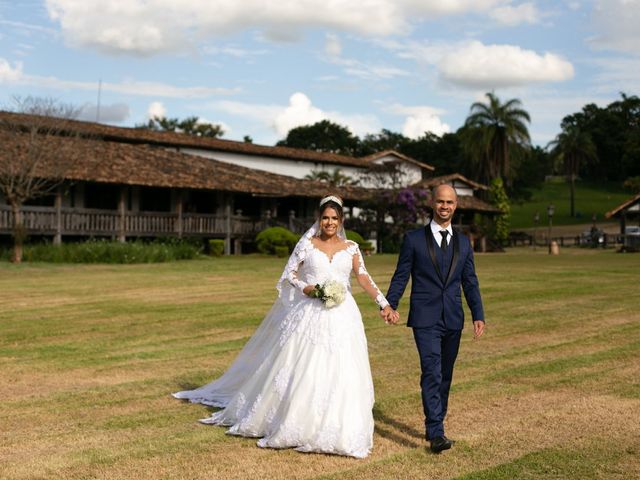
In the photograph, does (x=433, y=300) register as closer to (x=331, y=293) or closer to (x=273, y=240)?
(x=331, y=293)

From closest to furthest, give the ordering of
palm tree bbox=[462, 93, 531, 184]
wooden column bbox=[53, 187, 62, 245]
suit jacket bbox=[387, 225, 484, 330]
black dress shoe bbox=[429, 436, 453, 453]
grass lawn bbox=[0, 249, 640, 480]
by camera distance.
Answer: grass lawn bbox=[0, 249, 640, 480] → black dress shoe bbox=[429, 436, 453, 453] → suit jacket bbox=[387, 225, 484, 330] → wooden column bbox=[53, 187, 62, 245] → palm tree bbox=[462, 93, 531, 184]

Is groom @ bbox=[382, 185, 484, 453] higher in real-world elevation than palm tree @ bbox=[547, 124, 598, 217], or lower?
lower

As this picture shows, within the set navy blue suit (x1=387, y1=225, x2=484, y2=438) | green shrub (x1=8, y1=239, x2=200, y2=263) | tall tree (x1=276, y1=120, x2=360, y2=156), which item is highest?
tall tree (x1=276, y1=120, x2=360, y2=156)

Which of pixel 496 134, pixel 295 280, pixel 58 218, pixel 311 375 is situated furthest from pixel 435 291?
pixel 496 134

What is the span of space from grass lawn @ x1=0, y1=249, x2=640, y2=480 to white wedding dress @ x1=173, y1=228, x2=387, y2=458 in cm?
19

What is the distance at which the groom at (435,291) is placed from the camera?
658 cm

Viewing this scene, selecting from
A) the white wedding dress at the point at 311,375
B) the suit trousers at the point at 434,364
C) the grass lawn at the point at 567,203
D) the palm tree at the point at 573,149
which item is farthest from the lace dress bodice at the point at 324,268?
the palm tree at the point at 573,149

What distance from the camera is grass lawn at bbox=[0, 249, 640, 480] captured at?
20.0 ft

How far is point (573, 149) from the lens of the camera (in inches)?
4350

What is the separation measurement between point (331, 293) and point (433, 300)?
36.0 inches

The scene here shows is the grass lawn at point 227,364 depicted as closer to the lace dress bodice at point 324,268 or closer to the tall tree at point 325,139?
the lace dress bodice at point 324,268

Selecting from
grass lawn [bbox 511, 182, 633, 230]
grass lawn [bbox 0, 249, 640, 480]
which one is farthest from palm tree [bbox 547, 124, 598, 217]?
grass lawn [bbox 0, 249, 640, 480]

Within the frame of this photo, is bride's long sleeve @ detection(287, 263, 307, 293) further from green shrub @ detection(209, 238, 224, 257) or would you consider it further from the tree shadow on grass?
green shrub @ detection(209, 238, 224, 257)

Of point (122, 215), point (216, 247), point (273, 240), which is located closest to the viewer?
point (122, 215)
